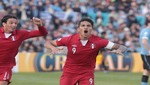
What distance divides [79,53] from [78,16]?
15221 mm

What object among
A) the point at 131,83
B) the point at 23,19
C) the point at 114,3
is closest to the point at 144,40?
the point at 131,83

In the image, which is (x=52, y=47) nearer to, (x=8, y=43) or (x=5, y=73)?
(x=8, y=43)

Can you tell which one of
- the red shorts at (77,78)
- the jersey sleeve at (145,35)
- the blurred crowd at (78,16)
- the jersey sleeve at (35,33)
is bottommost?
the red shorts at (77,78)

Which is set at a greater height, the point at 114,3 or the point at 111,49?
the point at 114,3

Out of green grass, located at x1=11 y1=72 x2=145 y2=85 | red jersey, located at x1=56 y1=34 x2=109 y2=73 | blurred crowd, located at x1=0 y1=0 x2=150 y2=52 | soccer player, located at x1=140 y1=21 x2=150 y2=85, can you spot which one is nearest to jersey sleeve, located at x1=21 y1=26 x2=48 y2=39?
red jersey, located at x1=56 y1=34 x2=109 y2=73

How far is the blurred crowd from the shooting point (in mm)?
23844

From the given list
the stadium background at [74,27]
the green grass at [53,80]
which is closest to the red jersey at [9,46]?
the green grass at [53,80]

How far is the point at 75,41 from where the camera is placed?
400 inches

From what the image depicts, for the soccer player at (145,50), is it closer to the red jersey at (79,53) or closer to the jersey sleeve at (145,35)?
the jersey sleeve at (145,35)

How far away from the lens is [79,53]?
1013cm

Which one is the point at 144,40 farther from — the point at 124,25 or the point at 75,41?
the point at 124,25

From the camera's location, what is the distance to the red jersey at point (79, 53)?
33.2ft

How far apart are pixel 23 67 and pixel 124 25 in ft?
19.2

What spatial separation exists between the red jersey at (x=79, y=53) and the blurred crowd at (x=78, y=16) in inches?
495
